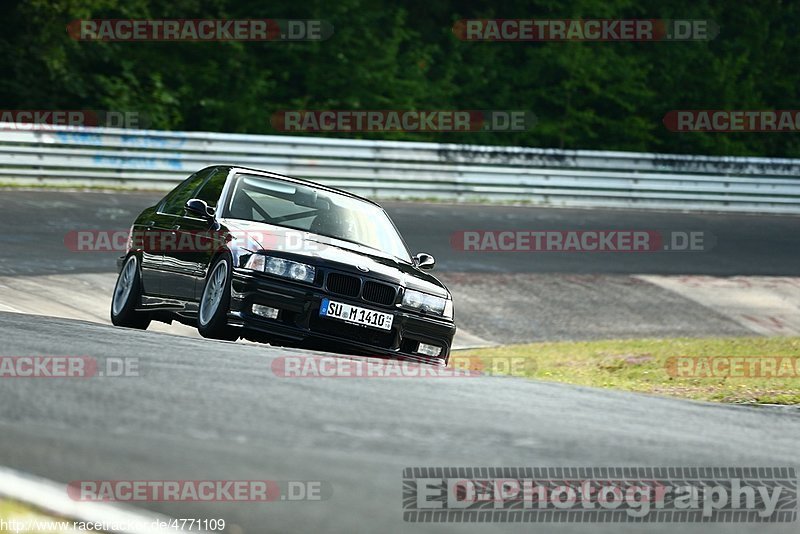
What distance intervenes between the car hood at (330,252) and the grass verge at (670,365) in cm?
177

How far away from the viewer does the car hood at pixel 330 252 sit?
8836 millimetres

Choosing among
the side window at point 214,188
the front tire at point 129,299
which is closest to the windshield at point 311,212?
the side window at point 214,188

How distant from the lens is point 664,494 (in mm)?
4328

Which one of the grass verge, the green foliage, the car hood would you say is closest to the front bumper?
the car hood

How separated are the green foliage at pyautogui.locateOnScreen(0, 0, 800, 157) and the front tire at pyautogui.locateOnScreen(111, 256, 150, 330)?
15.7 metres

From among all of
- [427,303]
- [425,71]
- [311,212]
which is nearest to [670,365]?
[427,303]

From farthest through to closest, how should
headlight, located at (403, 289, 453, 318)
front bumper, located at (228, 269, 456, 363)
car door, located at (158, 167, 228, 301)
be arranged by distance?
car door, located at (158, 167, 228, 301) → headlight, located at (403, 289, 453, 318) → front bumper, located at (228, 269, 456, 363)

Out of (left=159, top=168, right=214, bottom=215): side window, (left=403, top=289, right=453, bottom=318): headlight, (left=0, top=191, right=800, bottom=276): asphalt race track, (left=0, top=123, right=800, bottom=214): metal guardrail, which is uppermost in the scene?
(left=0, top=123, right=800, bottom=214): metal guardrail

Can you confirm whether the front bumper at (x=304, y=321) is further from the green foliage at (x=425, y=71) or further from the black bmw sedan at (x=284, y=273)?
the green foliage at (x=425, y=71)

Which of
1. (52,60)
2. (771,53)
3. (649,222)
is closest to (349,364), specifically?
(649,222)

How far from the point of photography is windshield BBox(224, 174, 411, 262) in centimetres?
978

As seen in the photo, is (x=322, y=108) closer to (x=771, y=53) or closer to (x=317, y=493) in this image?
(x=771, y=53)

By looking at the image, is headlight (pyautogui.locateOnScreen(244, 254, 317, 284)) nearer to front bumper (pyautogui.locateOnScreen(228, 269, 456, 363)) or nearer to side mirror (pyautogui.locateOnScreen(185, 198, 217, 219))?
front bumper (pyautogui.locateOnScreen(228, 269, 456, 363))

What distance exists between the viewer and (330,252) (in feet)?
29.6
